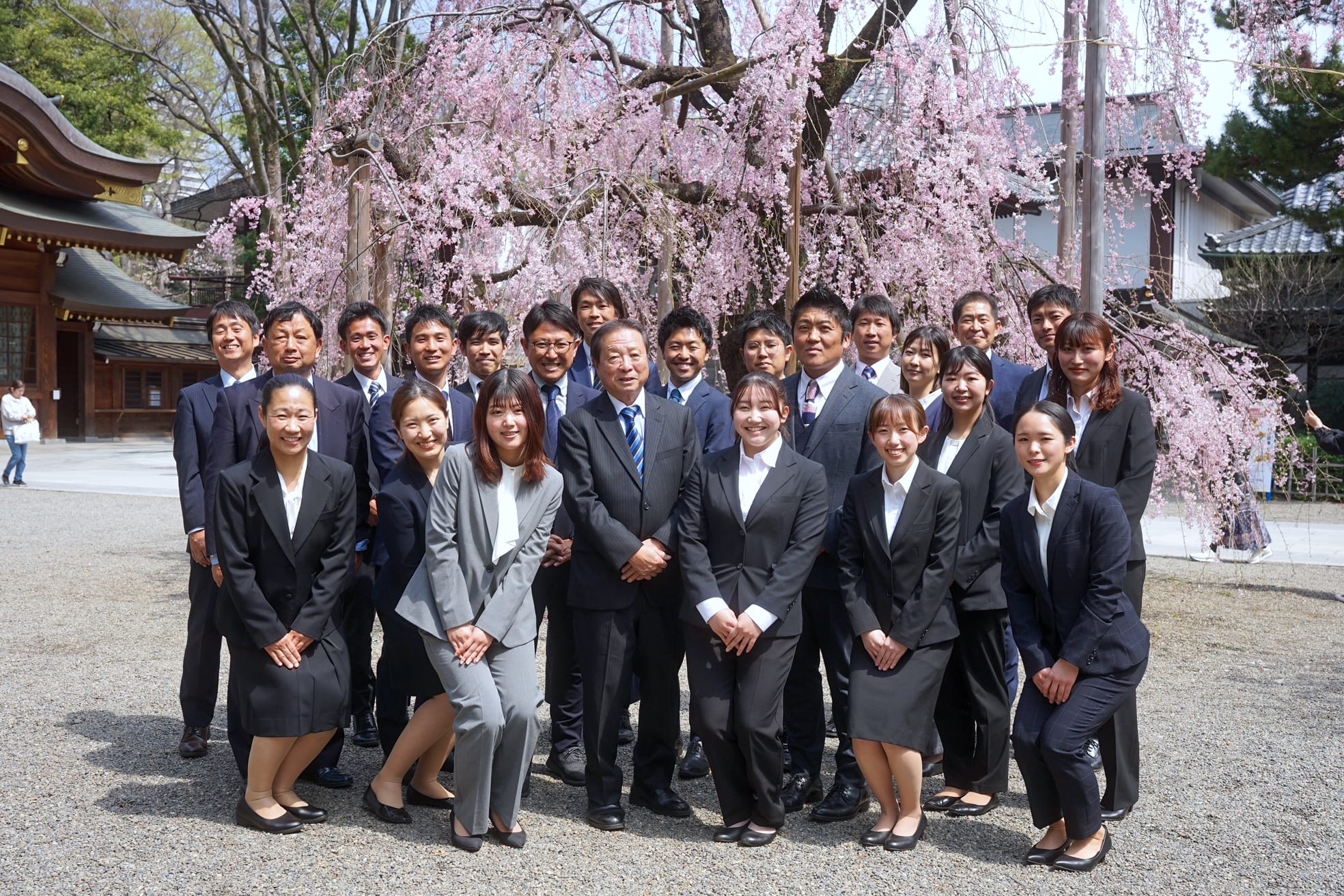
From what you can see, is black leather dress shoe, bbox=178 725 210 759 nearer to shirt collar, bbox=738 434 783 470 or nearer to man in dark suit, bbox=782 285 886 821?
man in dark suit, bbox=782 285 886 821

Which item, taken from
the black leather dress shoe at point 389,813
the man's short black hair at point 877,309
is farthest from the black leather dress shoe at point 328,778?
the man's short black hair at point 877,309

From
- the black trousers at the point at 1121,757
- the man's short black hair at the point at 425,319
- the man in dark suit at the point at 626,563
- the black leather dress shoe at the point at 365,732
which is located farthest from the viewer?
the black leather dress shoe at the point at 365,732

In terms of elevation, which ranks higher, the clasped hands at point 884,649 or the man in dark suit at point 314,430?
the man in dark suit at point 314,430

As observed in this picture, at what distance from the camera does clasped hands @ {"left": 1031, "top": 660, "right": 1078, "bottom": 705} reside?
348cm

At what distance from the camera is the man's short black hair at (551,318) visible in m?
4.54

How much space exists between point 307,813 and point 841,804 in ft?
6.15

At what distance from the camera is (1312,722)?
5.12m

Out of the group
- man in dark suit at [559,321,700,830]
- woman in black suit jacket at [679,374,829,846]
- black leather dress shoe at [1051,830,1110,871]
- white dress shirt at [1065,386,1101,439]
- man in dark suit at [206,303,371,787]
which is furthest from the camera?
man in dark suit at [206,303,371,787]

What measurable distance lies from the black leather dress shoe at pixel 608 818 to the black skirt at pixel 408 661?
69cm

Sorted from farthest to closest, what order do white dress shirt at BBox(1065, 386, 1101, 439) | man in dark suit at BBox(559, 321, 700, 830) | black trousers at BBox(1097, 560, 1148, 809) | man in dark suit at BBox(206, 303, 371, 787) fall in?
1. man in dark suit at BBox(206, 303, 371, 787)
2. white dress shirt at BBox(1065, 386, 1101, 439)
3. man in dark suit at BBox(559, 321, 700, 830)
4. black trousers at BBox(1097, 560, 1148, 809)

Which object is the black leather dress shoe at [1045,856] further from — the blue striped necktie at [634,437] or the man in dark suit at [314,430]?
the man in dark suit at [314,430]

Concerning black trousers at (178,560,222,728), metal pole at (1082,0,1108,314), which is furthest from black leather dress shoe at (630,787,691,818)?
metal pole at (1082,0,1108,314)

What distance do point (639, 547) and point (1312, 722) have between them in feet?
11.5

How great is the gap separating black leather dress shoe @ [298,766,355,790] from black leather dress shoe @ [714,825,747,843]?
148 centimetres
